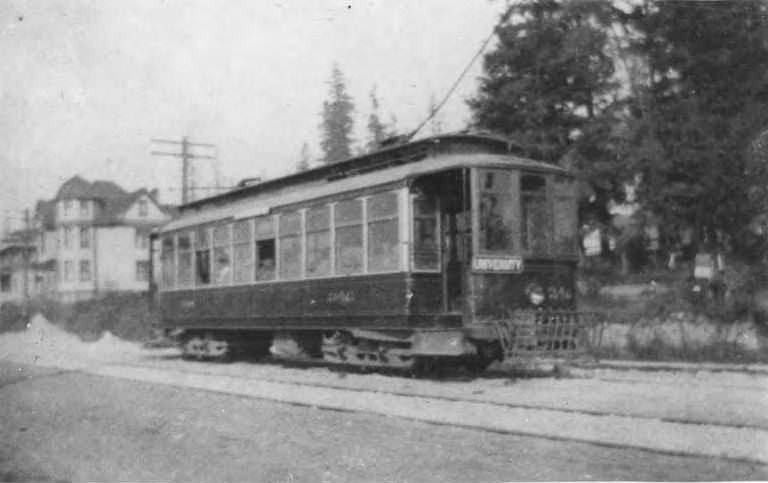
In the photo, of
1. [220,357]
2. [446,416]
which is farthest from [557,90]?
[446,416]

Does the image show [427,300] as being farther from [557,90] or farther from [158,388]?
[557,90]

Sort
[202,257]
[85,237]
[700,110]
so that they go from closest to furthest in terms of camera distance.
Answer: [202,257]
[700,110]
[85,237]

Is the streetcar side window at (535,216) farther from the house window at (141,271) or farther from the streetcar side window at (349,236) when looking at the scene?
the house window at (141,271)

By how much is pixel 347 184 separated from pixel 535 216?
2.80 m

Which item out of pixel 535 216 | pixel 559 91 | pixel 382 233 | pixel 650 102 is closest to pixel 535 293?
pixel 535 216

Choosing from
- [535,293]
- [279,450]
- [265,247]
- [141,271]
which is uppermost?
[141,271]

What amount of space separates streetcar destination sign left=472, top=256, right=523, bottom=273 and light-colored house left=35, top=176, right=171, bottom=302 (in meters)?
48.2

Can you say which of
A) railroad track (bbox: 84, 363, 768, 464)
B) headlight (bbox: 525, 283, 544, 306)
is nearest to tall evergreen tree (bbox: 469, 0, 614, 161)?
headlight (bbox: 525, 283, 544, 306)

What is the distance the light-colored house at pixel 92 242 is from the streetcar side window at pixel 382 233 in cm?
4679

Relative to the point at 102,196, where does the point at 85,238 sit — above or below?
below

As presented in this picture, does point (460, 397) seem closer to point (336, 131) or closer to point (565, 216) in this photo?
point (565, 216)

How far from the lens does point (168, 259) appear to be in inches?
720

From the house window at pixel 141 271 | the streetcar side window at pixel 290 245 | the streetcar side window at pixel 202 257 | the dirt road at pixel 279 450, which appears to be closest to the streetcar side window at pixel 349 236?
the streetcar side window at pixel 290 245

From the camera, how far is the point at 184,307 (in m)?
17.6
